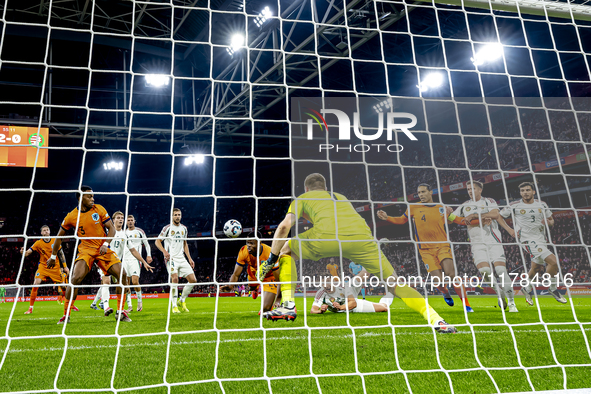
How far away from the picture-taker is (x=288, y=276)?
5.18 metres

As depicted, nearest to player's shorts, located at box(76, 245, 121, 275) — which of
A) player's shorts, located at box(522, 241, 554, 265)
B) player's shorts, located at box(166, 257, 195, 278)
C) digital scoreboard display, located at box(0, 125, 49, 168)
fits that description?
player's shorts, located at box(166, 257, 195, 278)

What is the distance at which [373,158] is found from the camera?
1775 centimetres

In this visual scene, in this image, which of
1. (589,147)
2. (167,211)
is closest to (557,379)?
(589,147)

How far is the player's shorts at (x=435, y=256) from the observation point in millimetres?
6000

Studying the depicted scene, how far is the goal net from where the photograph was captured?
3.01 m

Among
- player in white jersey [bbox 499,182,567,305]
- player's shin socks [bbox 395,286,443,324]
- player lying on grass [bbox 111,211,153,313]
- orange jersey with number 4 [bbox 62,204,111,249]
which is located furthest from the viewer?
player lying on grass [bbox 111,211,153,313]

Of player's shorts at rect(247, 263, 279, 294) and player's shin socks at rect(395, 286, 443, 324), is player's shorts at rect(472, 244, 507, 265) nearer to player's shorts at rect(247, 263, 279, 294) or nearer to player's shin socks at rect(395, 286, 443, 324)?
player's shin socks at rect(395, 286, 443, 324)

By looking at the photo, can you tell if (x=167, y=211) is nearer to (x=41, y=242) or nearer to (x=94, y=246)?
(x=41, y=242)

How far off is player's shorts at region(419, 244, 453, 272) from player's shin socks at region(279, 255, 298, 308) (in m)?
2.27

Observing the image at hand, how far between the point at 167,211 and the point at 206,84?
994 centimetres

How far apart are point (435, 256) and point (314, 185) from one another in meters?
2.93

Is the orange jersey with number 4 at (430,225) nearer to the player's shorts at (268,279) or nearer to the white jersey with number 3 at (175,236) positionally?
the player's shorts at (268,279)

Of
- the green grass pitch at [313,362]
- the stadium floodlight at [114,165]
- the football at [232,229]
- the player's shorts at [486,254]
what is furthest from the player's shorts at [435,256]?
the stadium floodlight at [114,165]

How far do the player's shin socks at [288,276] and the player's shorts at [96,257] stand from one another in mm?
2346
